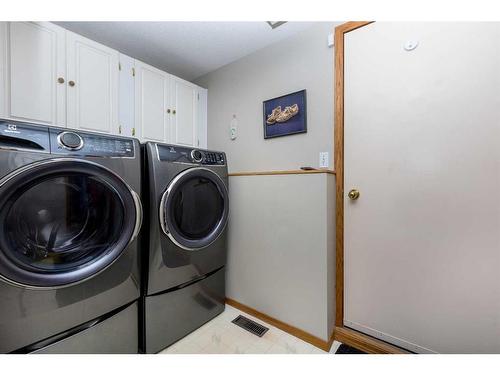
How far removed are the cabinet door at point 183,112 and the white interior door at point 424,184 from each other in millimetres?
1405

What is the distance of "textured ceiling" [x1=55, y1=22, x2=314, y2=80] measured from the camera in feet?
5.12

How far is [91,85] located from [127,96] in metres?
0.24

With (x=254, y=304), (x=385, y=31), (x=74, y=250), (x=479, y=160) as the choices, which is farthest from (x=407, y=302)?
(x=74, y=250)

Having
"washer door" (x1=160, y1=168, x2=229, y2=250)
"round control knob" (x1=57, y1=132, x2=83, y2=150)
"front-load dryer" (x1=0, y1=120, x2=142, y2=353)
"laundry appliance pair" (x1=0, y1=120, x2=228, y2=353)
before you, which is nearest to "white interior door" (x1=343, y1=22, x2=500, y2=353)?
"washer door" (x1=160, y1=168, x2=229, y2=250)

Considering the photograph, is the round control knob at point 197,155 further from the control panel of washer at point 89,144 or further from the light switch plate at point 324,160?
the light switch plate at point 324,160

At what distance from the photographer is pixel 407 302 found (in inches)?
46.8

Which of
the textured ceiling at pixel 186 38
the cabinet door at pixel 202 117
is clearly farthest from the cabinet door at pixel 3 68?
the cabinet door at pixel 202 117

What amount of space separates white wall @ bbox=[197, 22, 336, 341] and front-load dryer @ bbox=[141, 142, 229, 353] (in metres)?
0.21

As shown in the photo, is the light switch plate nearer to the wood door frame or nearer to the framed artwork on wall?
the wood door frame

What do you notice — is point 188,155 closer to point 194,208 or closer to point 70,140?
point 194,208

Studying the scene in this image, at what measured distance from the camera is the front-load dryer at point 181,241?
1187mm
